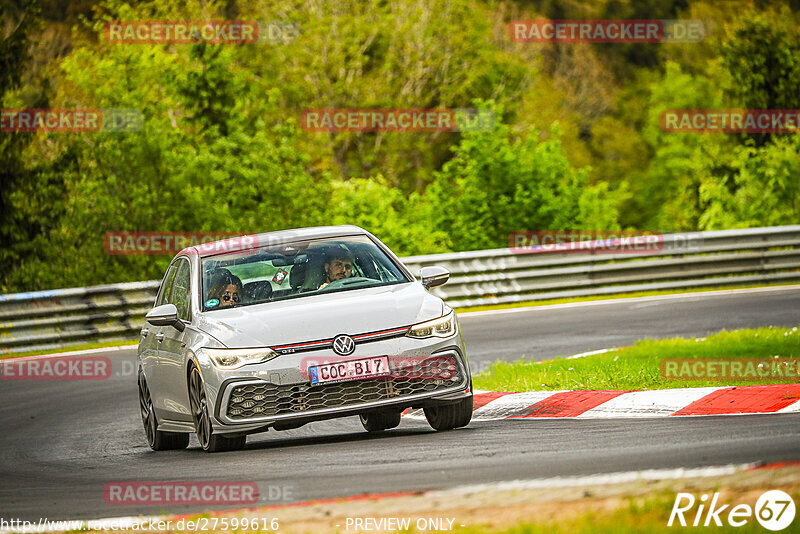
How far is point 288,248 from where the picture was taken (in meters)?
9.94

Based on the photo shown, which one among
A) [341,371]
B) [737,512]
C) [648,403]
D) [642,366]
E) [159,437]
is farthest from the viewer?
[642,366]

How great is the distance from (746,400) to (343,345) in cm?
282

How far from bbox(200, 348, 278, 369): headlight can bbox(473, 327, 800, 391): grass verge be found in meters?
3.06

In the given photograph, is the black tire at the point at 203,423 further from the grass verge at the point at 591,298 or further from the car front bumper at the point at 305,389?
the grass verge at the point at 591,298

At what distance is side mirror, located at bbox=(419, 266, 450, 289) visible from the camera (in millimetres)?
9648

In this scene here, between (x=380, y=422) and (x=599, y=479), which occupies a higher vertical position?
(x=599, y=479)

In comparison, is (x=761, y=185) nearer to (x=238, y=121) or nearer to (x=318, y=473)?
(x=238, y=121)

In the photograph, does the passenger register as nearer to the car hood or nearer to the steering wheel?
the car hood

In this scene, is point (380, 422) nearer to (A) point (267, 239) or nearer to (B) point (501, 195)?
(A) point (267, 239)

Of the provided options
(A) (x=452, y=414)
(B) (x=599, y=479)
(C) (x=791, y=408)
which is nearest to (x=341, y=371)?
(A) (x=452, y=414)

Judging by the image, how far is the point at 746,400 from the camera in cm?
910

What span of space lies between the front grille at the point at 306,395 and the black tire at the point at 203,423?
0.29m

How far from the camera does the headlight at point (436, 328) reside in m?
8.77

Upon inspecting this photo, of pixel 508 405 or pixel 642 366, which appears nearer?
pixel 508 405
